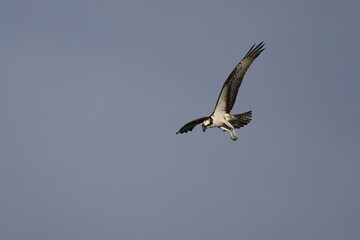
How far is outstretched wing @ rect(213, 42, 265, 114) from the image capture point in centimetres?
8662

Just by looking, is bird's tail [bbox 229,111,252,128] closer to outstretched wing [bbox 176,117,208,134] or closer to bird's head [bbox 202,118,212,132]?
bird's head [bbox 202,118,212,132]

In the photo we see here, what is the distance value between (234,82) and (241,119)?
5.07 feet

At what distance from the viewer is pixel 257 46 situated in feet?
286

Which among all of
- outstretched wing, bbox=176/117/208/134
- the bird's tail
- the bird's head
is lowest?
the bird's head

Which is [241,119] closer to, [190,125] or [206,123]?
[206,123]

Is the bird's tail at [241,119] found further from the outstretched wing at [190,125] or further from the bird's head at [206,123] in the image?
the outstretched wing at [190,125]

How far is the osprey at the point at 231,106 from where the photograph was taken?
8669 cm

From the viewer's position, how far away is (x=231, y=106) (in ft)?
286

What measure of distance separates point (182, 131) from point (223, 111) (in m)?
2.15

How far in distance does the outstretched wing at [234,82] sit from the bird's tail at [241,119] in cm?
53

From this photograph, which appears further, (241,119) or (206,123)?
(241,119)

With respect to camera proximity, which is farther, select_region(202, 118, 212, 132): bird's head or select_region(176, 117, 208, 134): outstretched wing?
select_region(176, 117, 208, 134): outstretched wing

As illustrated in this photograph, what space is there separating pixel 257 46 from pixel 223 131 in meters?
3.28

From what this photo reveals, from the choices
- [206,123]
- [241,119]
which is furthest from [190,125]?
[241,119]
